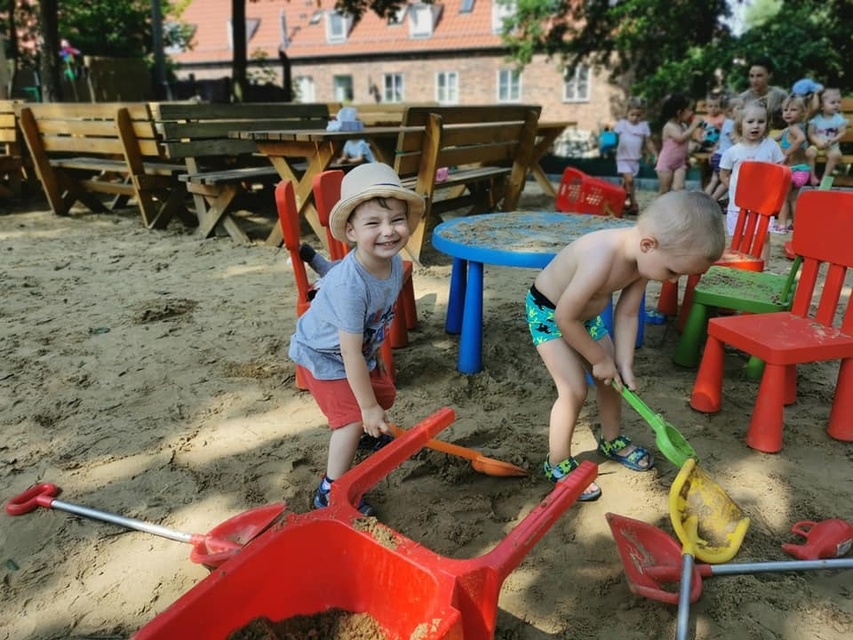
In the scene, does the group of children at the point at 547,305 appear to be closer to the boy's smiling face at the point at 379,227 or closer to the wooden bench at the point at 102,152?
the boy's smiling face at the point at 379,227

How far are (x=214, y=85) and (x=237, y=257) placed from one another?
12.5 m

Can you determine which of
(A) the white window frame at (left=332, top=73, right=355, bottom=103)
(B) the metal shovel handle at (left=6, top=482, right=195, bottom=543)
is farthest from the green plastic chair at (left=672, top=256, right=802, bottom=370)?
(A) the white window frame at (left=332, top=73, right=355, bottom=103)

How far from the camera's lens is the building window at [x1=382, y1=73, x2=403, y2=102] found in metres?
24.2

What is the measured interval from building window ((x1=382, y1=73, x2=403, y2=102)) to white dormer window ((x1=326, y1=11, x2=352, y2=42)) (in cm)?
265

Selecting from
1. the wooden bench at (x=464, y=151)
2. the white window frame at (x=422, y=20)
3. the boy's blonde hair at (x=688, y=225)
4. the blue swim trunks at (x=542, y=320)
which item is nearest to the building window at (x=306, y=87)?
the white window frame at (x=422, y=20)

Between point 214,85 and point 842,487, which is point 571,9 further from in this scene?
point 842,487

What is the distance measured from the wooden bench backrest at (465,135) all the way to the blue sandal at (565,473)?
260 centimetres

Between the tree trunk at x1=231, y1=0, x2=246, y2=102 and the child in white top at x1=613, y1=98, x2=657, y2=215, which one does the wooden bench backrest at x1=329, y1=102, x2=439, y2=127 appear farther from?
the tree trunk at x1=231, y1=0, x2=246, y2=102

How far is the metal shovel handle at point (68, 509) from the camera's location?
68.8 inches

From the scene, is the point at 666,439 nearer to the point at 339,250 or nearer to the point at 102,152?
the point at 339,250

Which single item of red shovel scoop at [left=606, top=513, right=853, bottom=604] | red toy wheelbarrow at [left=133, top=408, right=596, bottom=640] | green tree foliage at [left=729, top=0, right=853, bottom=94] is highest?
green tree foliage at [left=729, top=0, right=853, bottom=94]

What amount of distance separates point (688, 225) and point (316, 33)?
2723cm

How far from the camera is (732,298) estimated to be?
2703 millimetres

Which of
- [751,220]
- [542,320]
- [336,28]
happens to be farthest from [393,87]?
[542,320]
